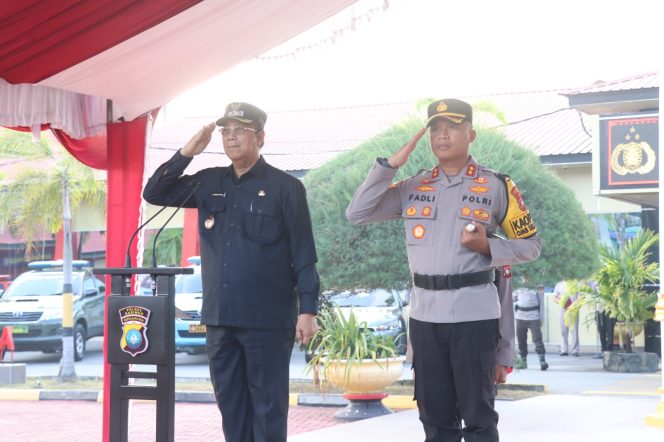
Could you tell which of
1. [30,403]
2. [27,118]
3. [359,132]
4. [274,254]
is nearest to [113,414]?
[274,254]

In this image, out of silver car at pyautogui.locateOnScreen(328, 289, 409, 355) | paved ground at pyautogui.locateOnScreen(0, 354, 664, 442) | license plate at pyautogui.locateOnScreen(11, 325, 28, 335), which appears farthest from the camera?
license plate at pyautogui.locateOnScreen(11, 325, 28, 335)

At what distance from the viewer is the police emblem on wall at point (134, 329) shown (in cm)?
399

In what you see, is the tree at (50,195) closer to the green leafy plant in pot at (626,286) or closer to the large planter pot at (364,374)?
the large planter pot at (364,374)

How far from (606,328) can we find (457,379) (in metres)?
13.5

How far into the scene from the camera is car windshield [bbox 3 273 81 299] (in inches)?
724

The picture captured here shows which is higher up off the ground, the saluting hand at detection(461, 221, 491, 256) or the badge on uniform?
the badge on uniform

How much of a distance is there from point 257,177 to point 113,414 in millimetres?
1111

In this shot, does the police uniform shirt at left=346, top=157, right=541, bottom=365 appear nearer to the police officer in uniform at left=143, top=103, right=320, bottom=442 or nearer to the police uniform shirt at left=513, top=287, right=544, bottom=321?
the police officer in uniform at left=143, top=103, right=320, bottom=442

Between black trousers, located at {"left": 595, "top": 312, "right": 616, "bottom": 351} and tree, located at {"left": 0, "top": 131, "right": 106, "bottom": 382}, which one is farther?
black trousers, located at {"left": 595, "top": 312, "right": 616, "bottom": 351}

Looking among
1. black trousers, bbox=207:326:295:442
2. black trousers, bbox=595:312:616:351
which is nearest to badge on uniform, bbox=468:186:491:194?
black trousers, bbox=207:326:295:442

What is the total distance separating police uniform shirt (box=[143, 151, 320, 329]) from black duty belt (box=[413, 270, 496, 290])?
46 cm

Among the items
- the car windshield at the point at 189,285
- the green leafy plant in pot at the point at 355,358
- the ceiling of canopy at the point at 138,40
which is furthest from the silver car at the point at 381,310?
the ceiling of canopy at the point at 138,40

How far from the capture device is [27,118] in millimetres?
5551

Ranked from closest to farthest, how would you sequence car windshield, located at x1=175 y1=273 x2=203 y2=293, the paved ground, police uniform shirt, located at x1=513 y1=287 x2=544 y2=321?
the paved ground < police uniform shirt, located at x1=513 y1=287 x2=544 y2=321 < car windshield, located at x1=175 y1=273 x2=203 y2=293
